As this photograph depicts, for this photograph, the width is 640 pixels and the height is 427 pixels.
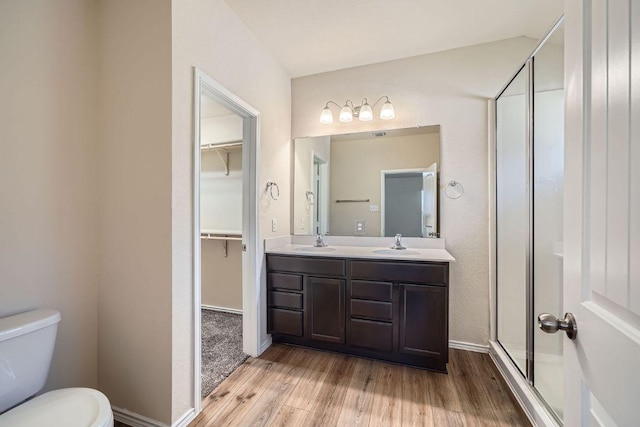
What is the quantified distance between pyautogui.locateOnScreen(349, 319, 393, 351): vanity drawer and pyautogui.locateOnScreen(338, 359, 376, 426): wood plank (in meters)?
0.16

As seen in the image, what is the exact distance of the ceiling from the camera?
1.85 meters

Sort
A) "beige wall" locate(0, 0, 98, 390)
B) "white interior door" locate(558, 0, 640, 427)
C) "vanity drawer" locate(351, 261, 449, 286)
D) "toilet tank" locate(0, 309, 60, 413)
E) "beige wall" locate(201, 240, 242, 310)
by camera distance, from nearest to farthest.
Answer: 1. "white interior door" locate(558, 0, 640, 427)
2. "toilet tank" locate(0, 309, 60, 413)
3. "beige wall" locate(0, 0, 98, 390)
4. "vanity drawer" locate(351, 261, 449, 286)
5. "beige wall" locate(201, 240, 242, 310)

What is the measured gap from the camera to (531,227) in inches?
68.7

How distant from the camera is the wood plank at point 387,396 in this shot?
5.03ft

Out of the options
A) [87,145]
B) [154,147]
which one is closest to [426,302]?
[154,147]

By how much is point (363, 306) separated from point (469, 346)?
1.06m

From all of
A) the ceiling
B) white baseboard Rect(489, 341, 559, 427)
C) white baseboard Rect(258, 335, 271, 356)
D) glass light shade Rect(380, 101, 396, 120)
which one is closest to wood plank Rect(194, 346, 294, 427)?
white baseboard Rect(258, 335, 271, 356)

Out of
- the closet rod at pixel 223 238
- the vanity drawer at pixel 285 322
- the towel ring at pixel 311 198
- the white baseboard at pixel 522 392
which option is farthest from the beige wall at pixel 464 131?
the closet rod at pixel 223 238

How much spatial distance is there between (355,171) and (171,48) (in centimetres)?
177

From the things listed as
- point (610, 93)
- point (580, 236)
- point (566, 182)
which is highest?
point (610, 93)

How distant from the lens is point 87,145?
154cm

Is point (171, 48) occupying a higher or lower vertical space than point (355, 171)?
higher

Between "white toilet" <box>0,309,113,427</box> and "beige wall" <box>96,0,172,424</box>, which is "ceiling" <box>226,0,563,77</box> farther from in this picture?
"white toilet" <box>0,309,113,427</box>

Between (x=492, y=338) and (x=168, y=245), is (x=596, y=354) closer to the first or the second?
(x=168, y=245)
